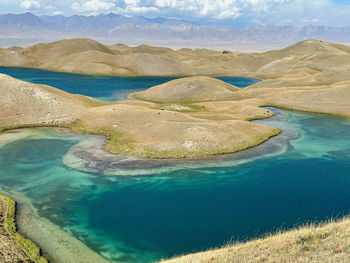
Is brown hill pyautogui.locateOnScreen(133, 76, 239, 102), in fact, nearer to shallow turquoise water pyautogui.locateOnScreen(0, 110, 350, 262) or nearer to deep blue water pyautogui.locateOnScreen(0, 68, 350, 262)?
deep blue water pyautogui.locateOnScreen(0, 68, 350, 262)

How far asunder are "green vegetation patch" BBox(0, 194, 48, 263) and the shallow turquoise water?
3.33 meters

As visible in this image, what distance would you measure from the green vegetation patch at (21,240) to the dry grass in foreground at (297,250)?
44.4 ft

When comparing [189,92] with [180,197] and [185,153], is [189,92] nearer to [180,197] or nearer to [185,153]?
[185,153]

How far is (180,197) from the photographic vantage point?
45.3 m

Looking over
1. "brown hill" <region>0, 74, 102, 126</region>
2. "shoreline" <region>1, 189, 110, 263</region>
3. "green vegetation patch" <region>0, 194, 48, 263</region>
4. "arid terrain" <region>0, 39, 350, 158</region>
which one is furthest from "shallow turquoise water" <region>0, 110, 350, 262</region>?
"brown hill" <region>0, 74, 102, 126</region>

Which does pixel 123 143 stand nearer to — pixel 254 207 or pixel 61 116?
pixel 61 116

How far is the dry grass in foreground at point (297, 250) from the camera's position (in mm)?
22406

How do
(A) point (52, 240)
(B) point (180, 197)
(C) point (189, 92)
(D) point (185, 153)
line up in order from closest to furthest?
(A) point (52, 240) < (B) point (180, 197) < (D) point (185, 153) < (C) point (189, 92)

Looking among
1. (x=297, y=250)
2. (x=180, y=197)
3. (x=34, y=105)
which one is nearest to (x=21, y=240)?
(x=180, y=197)

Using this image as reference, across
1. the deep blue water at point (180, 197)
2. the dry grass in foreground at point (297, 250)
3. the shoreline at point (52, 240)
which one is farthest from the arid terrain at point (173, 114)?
the dry grass in foreground at point (297, 250)

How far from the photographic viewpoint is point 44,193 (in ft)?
152

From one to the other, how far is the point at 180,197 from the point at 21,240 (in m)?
20.5

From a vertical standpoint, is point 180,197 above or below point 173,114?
below

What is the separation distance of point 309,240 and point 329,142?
170ft
